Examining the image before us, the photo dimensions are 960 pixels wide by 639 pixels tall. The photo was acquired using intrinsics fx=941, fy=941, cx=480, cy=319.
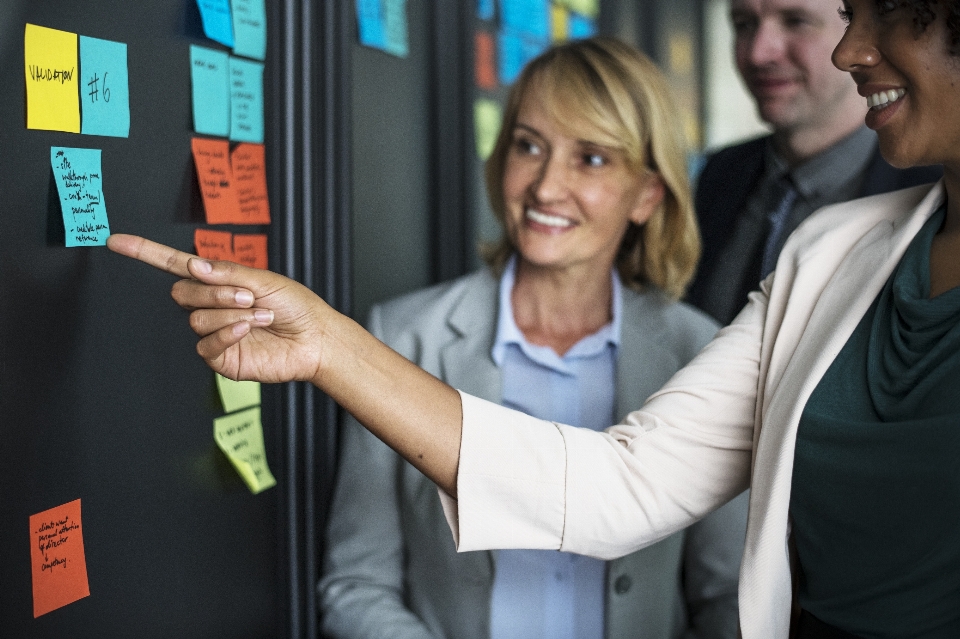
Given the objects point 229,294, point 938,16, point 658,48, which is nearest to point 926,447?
point 938,16

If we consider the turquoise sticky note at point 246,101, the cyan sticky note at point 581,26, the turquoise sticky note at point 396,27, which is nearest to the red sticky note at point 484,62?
the turquoise sticky note at point 396,27

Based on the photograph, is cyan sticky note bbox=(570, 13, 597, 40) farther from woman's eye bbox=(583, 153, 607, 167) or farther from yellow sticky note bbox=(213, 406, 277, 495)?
yellow sticky note bbox=(213, 406, 277, 495)

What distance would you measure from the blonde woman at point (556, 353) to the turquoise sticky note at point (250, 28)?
56cm

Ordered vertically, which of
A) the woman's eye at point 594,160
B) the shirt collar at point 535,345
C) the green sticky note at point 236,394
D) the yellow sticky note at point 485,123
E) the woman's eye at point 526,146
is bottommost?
the green sticky note at point 236,394

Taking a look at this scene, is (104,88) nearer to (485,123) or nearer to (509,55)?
(485,123)

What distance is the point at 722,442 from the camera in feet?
4.33

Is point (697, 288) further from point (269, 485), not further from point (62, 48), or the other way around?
point (62, 48)

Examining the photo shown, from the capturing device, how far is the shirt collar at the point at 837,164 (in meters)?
2.18

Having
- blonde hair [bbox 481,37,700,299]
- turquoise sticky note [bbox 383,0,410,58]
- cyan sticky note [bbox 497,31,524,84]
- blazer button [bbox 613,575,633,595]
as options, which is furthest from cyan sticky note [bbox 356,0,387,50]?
blazer button [bbox 613,575,633,595]

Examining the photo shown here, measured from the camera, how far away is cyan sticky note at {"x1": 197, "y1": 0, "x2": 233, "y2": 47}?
4.35ft

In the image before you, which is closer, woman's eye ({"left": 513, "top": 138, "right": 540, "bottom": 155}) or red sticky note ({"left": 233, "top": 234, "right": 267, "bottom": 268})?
red sticky note ({"left": 233, "top": 234, "right": 267, "bottom": 268})

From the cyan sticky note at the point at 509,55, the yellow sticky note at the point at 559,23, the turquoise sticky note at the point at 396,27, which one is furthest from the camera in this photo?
the yellow sticky note at the point at 559,23

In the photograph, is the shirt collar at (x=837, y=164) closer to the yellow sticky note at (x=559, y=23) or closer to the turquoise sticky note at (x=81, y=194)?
the yellow sticky note at (x=559, y=23)

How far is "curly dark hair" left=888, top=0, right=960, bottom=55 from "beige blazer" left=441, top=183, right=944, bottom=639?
0.83 feet
